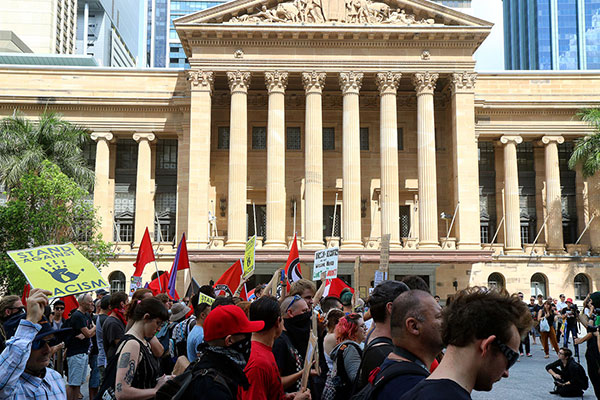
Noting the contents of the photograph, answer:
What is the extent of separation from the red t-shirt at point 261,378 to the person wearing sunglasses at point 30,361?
4.95ft

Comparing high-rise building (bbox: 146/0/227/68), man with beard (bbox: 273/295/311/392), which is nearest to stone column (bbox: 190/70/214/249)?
man with beard (bbox: 273/295/311/392)

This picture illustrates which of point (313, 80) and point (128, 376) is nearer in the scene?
point (128, 376)

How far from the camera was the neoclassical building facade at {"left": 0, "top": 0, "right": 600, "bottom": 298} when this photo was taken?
121 ft

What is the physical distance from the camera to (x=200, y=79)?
3750 centimetres

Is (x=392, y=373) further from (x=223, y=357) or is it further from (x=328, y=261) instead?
(x=328, y=261)

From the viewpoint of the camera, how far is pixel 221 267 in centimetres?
3647

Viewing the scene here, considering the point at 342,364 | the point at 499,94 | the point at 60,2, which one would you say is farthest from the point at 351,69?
the point at 60,2

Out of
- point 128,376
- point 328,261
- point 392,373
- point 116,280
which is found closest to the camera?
point 392,373

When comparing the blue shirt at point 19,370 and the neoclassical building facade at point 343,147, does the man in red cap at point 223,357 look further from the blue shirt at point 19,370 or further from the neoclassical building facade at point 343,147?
the neoclassical building facade at point 343,147

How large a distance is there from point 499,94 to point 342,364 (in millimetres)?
39056

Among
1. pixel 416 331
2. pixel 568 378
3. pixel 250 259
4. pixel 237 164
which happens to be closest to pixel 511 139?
pixel 237 164

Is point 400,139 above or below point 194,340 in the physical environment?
above

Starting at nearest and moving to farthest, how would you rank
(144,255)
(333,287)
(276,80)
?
(333,287), (144,255), (276,80)

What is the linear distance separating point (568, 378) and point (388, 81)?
1032 inches
